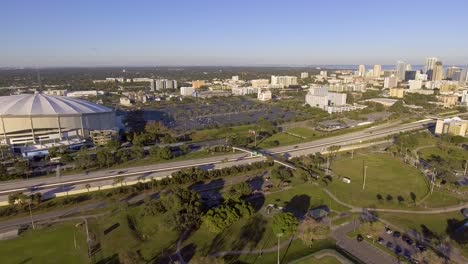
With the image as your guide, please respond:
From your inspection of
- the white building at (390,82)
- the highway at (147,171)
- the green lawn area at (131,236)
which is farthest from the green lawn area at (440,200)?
the white building at (390,82)

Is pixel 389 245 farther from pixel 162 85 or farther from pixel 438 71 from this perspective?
pixel 438 71

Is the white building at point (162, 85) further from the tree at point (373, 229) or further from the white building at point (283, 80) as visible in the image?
the tree at point (373, 229)

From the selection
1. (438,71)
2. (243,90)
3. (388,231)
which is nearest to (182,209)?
(388,231)

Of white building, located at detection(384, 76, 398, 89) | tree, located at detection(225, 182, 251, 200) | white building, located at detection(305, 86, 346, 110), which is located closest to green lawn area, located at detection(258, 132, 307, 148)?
tree, located at detection(225, 182, 251, 200)

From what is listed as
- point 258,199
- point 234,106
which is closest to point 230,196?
point 258,199

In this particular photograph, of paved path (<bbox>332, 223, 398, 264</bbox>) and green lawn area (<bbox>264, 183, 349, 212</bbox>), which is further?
green lawn area (<bbox>264, 183, 349, 212</bbox>)

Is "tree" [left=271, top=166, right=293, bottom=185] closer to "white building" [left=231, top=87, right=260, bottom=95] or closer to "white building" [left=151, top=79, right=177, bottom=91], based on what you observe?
"white building" [left=231, top=87, right=260, bottom=95]

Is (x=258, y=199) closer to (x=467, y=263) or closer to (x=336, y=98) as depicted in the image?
(x=467, y=263)
